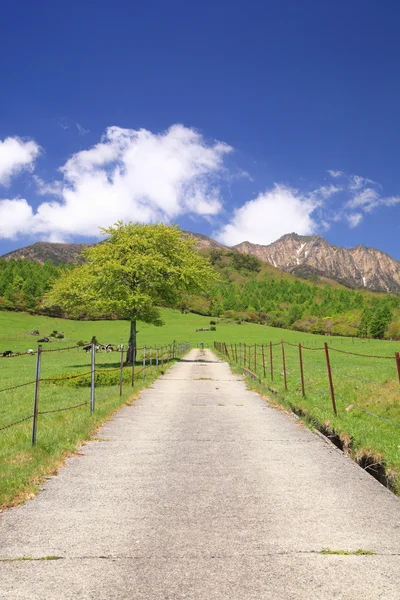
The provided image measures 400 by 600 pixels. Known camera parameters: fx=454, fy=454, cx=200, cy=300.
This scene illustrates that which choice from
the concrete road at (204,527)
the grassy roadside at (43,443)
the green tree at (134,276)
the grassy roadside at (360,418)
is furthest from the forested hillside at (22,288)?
the concrete road at (204,527)

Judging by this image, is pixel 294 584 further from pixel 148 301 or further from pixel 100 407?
pixel 148 301

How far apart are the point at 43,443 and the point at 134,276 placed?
1279 inches

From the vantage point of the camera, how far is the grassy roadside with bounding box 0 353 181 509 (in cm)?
684

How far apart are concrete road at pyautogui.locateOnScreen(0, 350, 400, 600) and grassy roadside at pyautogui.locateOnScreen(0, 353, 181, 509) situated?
0.30 metres

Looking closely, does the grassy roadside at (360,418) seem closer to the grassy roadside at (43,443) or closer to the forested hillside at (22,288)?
the grassy roadside at (43,443)

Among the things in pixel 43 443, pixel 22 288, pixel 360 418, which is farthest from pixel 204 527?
pixel 22 288

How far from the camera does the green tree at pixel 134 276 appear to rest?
39.7 meters

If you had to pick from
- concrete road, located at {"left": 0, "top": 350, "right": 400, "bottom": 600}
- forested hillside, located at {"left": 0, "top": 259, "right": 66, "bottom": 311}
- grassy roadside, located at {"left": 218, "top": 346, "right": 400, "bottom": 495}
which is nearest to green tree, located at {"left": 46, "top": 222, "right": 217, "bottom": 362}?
grassy roadside, located at {"left": 218, "top": 346, "right": 400, "bottom": 495}

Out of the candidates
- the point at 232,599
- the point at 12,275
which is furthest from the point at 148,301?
the point at 12,275

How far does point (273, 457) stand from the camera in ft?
29.5

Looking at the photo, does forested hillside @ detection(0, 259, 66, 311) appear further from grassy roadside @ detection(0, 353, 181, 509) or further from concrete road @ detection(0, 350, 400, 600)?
concrete road @ detection(0, 350, 400, 600)

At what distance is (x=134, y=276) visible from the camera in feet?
137

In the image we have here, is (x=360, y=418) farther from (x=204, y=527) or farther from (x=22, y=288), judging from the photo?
(x=22, y=288)

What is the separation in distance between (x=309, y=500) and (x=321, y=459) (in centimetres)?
263
